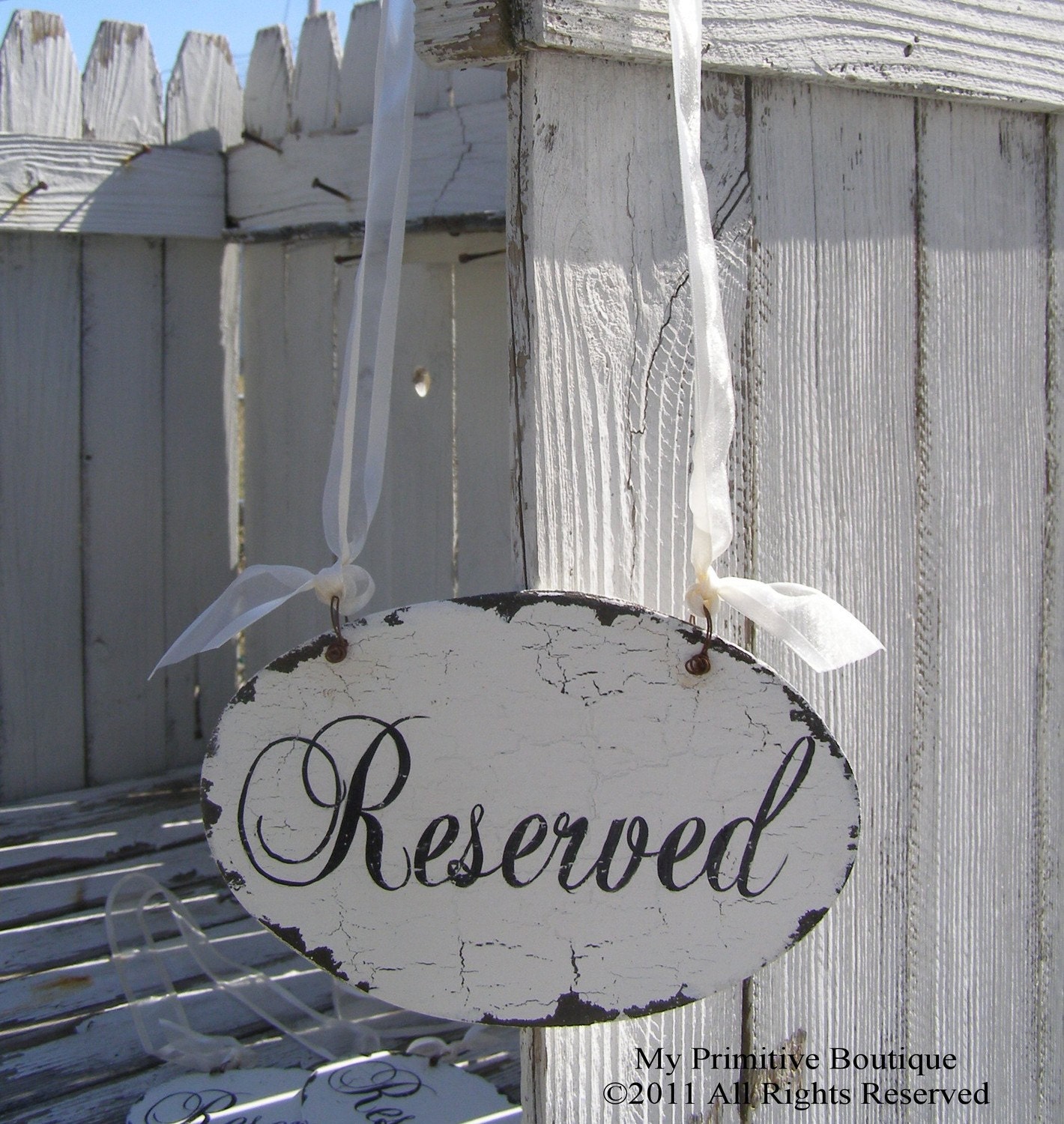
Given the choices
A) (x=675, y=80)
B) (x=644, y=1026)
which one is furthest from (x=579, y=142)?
(x=644, y=1026)

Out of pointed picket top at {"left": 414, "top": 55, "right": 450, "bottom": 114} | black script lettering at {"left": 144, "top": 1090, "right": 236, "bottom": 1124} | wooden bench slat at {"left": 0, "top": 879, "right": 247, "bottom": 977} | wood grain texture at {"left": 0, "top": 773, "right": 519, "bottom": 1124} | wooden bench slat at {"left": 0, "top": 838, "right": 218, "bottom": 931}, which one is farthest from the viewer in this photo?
pointed picket top at {"left": 414, "top": 55, "right": 450, "bottom": 114}

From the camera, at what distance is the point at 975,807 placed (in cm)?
103

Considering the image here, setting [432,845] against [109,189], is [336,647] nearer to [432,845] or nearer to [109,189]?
[432,845]

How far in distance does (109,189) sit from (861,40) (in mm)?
1737

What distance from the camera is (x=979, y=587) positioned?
3.33 feet

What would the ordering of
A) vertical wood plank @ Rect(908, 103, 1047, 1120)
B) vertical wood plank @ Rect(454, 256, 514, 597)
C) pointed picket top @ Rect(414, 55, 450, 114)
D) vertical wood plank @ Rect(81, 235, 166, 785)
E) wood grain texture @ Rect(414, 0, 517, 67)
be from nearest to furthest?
wood grain texture @ Rect(414, 0, 517, 67), vertical wood plank @ Rect(908, 103, 1047, 1120), pointed picket top @ Rect(414, 55, 450, 114), vertical wood plank @ Rect(454, 256, 514, 597), vertical wood plank @ Rect(81, 235, 166, 785)

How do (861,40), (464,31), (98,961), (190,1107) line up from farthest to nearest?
(98,961), (190,1107), (861,40), (464,31)

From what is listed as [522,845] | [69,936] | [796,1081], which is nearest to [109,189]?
[69,936]

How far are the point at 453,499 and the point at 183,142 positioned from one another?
95 centimetres

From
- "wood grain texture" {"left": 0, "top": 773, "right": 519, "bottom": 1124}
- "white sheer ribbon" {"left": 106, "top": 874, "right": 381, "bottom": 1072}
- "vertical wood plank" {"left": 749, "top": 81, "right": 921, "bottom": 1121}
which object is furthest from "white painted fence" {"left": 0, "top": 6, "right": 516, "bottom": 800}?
"vertical wood plank" {"left": 749, "top": 81, "right": 921, "bottom": 1121}

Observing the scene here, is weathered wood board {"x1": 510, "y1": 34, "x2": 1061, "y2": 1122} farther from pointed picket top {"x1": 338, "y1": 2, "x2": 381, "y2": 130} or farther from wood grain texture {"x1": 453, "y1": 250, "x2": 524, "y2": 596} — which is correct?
pointed picket top {"x1": 338, "y1": 2, "x2": 381, "y2": 130}

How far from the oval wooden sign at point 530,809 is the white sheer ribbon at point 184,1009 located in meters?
0.78

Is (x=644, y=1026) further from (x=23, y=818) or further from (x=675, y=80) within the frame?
(x=23, y=818)

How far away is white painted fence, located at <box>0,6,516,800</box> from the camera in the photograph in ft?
6.91
